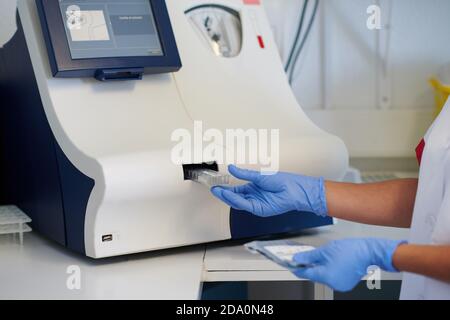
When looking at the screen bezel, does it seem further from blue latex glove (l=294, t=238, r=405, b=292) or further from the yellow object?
the yellow object

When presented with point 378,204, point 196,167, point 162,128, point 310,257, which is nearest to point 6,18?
point 162,128

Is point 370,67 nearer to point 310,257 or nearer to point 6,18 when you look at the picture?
point 6,18

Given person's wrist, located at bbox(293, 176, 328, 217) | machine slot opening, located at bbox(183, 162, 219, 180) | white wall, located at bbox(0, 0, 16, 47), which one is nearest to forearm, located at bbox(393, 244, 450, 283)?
person's wrist, located at bbox(293, 176, 328, 217)

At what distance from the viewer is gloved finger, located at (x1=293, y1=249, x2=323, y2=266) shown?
2.89ft

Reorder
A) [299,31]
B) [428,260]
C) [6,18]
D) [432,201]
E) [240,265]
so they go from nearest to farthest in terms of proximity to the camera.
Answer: [428,260], [432,201], [240,265], [6,18], [299,31]

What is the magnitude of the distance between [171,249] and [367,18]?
103 centimetres

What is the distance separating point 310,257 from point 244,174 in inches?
11.4

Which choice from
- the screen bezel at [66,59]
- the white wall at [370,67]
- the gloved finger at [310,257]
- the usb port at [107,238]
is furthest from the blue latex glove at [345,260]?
the white wall at [370,67]

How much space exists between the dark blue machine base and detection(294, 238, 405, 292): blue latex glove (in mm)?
332

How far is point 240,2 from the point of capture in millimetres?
1486

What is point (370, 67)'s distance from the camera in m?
1.97

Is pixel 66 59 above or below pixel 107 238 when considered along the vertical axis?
above
